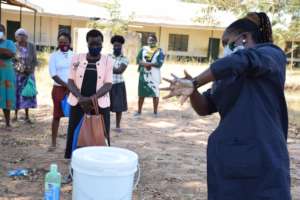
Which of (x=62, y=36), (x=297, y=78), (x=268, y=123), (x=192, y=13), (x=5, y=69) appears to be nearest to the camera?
(x=268, y=123)

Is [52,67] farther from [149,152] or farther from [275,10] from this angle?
[275,10]

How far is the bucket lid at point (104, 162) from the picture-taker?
9.51ft

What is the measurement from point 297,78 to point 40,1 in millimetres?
14641

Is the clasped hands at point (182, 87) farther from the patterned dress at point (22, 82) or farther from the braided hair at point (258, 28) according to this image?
the patterned dress at point (22, 82)

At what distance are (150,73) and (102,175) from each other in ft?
19.6

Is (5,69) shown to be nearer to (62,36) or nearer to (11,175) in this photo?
(62,36)

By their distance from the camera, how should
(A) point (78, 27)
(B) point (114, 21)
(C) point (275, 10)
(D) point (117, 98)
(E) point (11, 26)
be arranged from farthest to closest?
(A) point (78, 27)
(E) point (11, 26)
(B) point (114, 21)
(C) point (275, 10)
(D) point (117, 98)

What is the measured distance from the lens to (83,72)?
4.59m

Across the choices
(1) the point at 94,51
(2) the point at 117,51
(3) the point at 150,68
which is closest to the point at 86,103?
(1) the point at 94,51

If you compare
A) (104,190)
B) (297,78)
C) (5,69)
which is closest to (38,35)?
(297,78)

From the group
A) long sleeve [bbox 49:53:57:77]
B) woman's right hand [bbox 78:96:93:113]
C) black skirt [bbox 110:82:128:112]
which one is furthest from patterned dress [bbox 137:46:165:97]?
woman's right hand [bbox 78:96:93:113]

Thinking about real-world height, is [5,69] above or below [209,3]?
below

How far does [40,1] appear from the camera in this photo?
25.3 meters

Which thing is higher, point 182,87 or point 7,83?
point 182,87
